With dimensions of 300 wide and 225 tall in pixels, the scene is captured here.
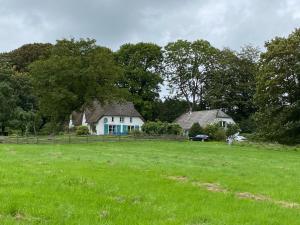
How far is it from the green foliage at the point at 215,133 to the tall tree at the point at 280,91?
713 inches

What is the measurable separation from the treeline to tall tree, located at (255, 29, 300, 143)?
0.10m

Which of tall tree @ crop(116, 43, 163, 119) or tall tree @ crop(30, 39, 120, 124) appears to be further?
tall tree @ crop(116, 43, 163, 119)

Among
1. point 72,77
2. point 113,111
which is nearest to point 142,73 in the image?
point 113,111

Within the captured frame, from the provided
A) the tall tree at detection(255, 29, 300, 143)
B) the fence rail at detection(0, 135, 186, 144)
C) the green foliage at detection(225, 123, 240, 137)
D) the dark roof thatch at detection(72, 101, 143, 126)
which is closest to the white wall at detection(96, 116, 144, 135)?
the dark roof thatch at detection(72, 101, 143, 126)

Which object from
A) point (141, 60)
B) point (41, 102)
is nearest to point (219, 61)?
point (141, 60)

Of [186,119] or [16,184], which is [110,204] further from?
[186,119]

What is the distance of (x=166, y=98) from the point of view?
102 metres

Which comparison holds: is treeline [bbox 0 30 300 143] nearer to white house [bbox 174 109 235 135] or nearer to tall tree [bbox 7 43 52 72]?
tall tree [bbox 7 43 52 72]

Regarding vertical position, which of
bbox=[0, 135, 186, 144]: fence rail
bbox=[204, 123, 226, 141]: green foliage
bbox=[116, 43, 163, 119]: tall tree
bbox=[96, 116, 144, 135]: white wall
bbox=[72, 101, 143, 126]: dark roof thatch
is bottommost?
bbox=[0, 135, 186, 144]: fence rail

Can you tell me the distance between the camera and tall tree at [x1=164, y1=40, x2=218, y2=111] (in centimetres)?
9812

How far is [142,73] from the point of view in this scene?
92375 mm

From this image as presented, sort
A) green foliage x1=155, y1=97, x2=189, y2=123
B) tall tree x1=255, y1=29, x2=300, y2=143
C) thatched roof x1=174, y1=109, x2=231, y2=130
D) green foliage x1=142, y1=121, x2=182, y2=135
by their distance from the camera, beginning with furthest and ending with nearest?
green foliage x1=155, y1=97, x2=189, y2=123
thatched roof x1=174, y1=109, x2=231, y2=130
green foliage x1=142, y1=121, x2=182, y2=135
tall tree x1=255, y1=29, x2=300, y2=143

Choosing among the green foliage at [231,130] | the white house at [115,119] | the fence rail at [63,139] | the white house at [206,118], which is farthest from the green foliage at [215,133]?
the white house at [115,119]

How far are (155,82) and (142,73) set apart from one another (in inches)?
147
